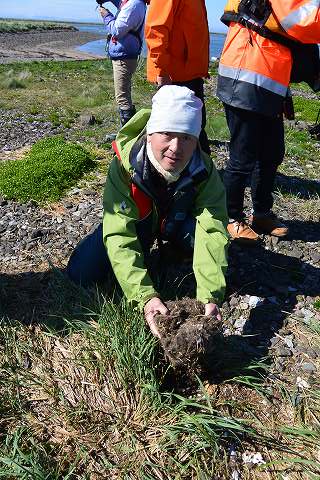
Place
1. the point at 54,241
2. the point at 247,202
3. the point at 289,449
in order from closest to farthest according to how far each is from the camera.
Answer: the point at 289,449 < the point at 54,241 < the point at 247,202

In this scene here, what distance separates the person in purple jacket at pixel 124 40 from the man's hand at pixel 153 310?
5498 millimetres

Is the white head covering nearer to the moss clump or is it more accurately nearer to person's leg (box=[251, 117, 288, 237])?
person's leg (box=[251, 117, 288, 237])

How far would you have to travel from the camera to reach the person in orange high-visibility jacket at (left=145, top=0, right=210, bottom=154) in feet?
17.3

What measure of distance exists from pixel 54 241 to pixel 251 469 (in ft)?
10.5

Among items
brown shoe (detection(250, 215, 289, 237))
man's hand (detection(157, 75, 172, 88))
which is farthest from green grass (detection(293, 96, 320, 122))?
brown shoe (detection(250, 215, 289, 237))

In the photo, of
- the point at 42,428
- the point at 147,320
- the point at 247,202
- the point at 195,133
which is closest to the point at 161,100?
the point at 195,133

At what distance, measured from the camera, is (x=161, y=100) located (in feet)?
10.5

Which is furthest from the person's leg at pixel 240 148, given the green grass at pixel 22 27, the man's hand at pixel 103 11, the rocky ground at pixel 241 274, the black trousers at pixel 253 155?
the green grass at pixel 22 27

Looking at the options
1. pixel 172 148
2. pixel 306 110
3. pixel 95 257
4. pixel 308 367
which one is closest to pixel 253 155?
pixel 172 148

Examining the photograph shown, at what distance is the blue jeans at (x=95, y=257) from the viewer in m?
4.07

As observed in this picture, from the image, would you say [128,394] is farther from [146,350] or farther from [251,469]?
[251,469]

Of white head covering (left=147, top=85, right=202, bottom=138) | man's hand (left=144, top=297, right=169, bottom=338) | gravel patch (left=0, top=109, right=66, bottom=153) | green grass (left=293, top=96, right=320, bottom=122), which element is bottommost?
gravel patch (left=0, top=109, right=66, bottom=153)

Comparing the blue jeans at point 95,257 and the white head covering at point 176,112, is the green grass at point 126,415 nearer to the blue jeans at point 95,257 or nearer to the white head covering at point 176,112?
the blue jeans at point 95,257

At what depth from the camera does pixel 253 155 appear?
15.2 feet
